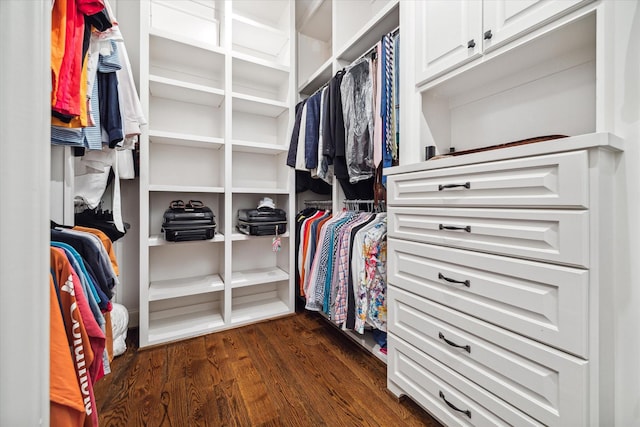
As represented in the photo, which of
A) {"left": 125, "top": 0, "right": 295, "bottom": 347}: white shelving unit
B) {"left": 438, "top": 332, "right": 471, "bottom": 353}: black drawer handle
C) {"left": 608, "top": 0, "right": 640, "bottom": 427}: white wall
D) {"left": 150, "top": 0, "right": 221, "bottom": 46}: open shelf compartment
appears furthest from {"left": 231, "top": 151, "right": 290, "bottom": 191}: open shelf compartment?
{"left": 608, "top": 0, "right": 640, "bottom": 427}: white wall

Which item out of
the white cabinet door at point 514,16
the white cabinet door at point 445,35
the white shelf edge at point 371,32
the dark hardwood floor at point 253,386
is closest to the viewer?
the white cabinet door at point 514,16

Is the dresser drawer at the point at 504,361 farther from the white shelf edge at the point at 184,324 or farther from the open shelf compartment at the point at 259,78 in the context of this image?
the open shelf compartment at the point at 259,78

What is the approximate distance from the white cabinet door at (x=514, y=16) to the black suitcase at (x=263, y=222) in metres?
1.66

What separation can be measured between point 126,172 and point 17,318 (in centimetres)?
170

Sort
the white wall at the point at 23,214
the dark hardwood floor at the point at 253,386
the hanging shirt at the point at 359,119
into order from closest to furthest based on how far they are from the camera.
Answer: the white wall at the point at 23,214 → the dark hardwood floor at the point at 253,386 → the hanging shirt at the point at 359,119

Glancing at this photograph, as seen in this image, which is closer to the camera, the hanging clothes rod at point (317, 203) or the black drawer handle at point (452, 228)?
the black drawer handle at point (452, 228)

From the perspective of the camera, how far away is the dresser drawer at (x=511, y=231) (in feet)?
2.34

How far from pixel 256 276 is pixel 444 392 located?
1613 mm

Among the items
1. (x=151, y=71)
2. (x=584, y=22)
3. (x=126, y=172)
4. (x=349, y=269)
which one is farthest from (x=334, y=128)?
(x=151, y=71)

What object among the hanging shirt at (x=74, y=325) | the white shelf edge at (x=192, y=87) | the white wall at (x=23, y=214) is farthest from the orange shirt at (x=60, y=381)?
the white shelf edge at (x=192, y=87)

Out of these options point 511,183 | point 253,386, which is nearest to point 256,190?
point 253,386

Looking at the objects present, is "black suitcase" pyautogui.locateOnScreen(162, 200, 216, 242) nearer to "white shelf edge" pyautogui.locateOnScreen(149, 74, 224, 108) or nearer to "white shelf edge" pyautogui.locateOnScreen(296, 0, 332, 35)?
"white shelf edge" pyautogui.locateOnScreen(149, 74, 224, 108)

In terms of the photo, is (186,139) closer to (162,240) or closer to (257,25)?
(162,240)

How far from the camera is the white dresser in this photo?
2.29ft
